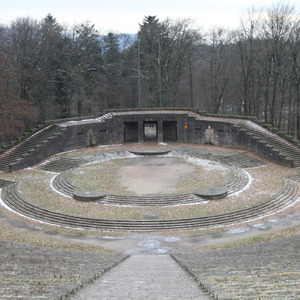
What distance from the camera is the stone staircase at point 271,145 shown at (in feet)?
107

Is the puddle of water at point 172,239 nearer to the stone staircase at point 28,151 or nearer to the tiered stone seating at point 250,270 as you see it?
the tiered stone seating at point 250,270

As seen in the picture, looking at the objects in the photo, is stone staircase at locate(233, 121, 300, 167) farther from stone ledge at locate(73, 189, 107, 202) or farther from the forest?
stone ledge at locate(73, 189, 107, 202)

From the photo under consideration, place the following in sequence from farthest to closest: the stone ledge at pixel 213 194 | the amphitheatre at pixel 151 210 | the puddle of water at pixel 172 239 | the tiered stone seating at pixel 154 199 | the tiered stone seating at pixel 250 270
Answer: the stone ledge at pixel 213 194 < the tiered stone seating at pixel 154 199 < the puddle of water at pixel 172 239 < the amphitheatre at pixel 151 210 < the tiered stone seating at pixel 250 270

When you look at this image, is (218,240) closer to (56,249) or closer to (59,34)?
(56,249)

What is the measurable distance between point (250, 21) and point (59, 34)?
84.8 feet

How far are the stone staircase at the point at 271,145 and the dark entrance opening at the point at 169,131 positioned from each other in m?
9.00

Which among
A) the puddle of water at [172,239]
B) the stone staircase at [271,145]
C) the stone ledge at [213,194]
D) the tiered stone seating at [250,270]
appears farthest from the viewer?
the stone staircase at [271,145]

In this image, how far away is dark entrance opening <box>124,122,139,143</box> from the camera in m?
45.5

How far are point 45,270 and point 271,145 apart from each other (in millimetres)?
26837

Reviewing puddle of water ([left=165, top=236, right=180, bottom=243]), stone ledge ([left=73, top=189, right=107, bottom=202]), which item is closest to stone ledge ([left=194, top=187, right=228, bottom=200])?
puddle of water ([left=165, top=236, right=180, bottom=243])

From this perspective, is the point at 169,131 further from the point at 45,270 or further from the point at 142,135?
the point at 45,270

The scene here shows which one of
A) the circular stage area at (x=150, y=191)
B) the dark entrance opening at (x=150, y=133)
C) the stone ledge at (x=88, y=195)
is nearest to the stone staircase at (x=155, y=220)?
the circular stage area at (x=150, y=191)

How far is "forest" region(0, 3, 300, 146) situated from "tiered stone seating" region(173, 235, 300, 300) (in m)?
26.4

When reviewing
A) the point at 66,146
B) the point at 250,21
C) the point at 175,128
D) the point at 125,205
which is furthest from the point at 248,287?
the point at 250,21
